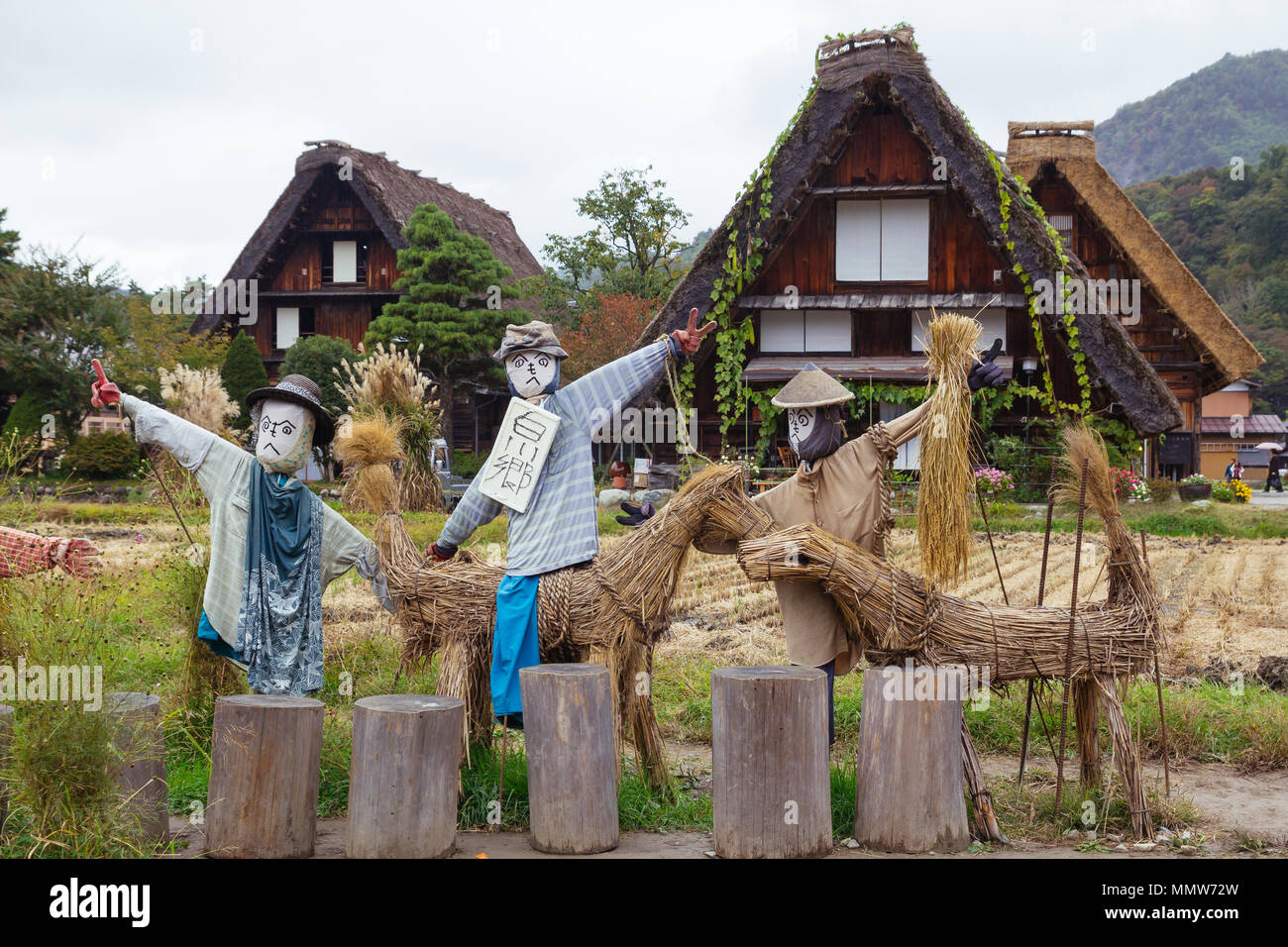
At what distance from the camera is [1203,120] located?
79.1 meters

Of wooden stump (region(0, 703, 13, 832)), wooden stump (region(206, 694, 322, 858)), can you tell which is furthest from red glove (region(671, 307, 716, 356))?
wooden stump (region(0, 703, 13, 832))

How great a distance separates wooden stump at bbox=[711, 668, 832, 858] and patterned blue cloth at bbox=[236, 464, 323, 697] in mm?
1837

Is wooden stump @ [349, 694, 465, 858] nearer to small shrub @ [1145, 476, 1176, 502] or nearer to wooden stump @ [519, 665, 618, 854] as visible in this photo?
wooden stump @ [519, 665, 618, 854]

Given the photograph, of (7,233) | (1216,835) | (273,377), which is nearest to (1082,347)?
(1216,835)

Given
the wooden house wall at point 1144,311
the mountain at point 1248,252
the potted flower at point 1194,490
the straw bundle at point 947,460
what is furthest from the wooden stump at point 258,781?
the mountain at point 1248,252

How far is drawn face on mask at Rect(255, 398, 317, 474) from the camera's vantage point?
4.28 meters

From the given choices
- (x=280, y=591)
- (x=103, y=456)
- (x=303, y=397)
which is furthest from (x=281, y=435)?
(x=103, y=456)

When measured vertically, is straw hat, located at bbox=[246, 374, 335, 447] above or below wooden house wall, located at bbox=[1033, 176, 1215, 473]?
below

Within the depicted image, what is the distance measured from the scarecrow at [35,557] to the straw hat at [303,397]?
2.85 feet

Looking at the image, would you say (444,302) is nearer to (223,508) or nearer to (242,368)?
(242,368)

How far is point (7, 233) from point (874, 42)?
16.3 metres

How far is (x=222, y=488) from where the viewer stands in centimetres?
428
